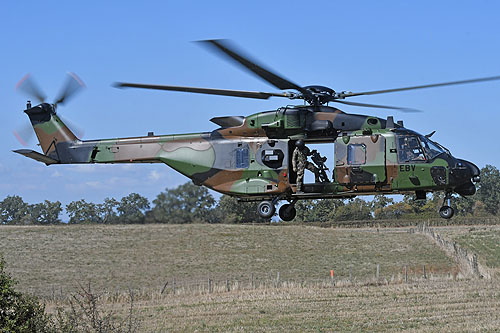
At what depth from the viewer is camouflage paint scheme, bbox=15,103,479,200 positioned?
687 inches

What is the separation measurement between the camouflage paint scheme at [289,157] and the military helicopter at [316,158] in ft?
0.09

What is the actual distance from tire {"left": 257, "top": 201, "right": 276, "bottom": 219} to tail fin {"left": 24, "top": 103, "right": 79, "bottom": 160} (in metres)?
6.94

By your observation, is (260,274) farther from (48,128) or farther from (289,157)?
(289,157)

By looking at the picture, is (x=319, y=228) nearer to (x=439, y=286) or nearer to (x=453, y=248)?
(x=453, y=248)

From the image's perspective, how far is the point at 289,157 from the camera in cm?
1822

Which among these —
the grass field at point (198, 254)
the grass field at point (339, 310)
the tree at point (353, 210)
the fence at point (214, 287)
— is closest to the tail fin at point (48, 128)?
the grass field at point (339, 310)

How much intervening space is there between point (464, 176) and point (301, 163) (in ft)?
14.1

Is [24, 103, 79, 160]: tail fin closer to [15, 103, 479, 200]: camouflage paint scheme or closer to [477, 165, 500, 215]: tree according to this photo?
[15, 103, 479, 200]: camouflage paint scheme

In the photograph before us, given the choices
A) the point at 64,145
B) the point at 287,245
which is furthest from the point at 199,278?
the point at 64,145

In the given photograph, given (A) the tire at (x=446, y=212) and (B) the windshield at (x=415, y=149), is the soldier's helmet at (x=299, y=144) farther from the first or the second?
(A) the tire at (x=446, y=212)

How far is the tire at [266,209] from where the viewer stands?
18281 millimetres

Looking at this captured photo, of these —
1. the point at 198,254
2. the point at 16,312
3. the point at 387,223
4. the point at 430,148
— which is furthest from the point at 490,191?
the point at 16,312

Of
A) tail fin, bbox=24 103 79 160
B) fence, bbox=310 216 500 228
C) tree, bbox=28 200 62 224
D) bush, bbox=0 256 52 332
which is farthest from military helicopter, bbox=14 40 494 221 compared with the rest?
fence, bbox=310 216 500 228

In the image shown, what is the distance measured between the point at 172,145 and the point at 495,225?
62979 millimetres
